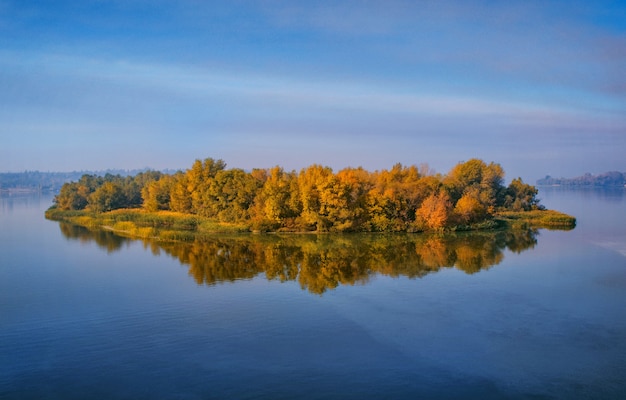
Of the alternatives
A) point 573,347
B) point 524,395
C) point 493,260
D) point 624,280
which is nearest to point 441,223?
point 493,260

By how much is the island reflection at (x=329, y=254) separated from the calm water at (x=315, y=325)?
0.19 m

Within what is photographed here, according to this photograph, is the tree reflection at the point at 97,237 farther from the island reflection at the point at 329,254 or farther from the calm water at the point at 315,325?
the calm water at the point at 315,325

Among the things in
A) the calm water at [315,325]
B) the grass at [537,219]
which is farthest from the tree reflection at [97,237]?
the grass at [537,219]

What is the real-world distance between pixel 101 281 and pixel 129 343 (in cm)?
779

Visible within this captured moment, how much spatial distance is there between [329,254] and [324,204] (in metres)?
7.94

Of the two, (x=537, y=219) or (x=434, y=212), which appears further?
(x=537, y=219)

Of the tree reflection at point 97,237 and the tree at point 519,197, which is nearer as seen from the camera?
the tree reflection at point 97,237

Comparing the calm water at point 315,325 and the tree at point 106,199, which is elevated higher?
the tree at point 106,199

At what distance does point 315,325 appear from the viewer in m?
14.4

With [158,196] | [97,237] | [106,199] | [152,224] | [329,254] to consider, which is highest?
[158,196]

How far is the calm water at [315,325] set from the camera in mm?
10844

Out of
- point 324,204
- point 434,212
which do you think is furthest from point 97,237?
point 434,212

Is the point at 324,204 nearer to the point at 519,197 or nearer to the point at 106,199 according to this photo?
the point at 519,197

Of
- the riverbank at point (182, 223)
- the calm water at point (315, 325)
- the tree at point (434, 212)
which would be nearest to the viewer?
the calm water at point (315, 325)
